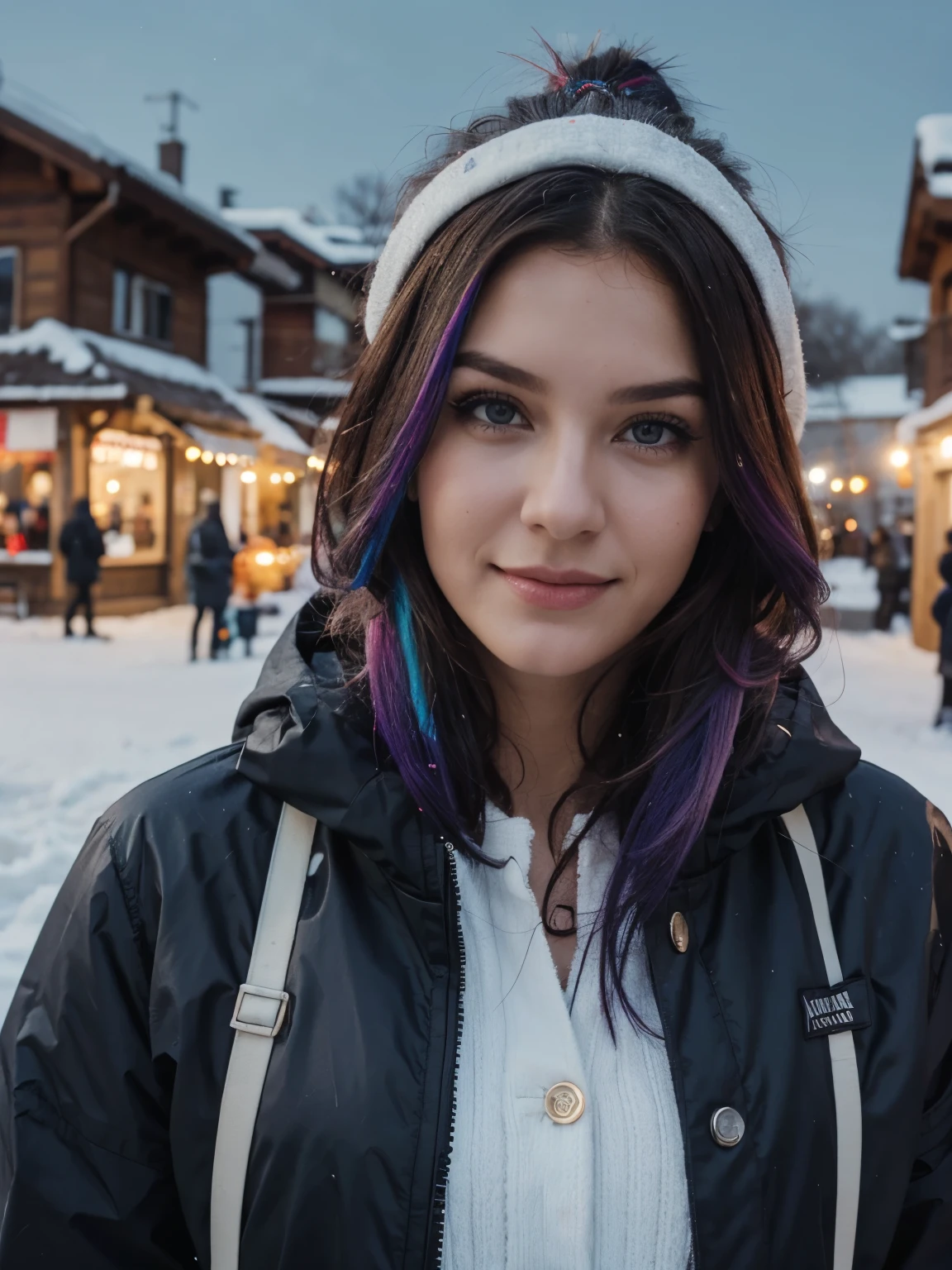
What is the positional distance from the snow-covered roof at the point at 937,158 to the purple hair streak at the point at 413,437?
46.5ft

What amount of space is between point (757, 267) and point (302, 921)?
1.06m

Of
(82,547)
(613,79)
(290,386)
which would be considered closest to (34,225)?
(82,547)

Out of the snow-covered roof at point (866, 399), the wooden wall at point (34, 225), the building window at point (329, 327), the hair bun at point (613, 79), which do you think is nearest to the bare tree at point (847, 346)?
the snow-covered roof at point (866, 399)

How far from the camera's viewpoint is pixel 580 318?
1.28 metres

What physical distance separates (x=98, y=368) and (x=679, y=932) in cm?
1498

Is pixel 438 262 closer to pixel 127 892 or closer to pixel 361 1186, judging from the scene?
pixel 127 892

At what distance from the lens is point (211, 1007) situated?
1.25 metres

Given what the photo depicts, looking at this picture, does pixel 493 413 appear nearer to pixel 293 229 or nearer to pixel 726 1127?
pixel 726 1127

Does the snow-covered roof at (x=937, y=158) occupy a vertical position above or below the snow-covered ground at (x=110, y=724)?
above

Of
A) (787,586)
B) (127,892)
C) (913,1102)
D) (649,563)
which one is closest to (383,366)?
(649,563)

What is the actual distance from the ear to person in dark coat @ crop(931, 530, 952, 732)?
24.1ft

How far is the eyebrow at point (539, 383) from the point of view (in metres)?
1.29

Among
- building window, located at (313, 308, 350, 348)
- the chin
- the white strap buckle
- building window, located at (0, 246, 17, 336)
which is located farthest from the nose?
building window, located at (313, 308, 350, 348)

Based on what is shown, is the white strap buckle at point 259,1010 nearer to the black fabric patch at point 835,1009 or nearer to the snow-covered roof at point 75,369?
the black fabric patch at point 835,1009
